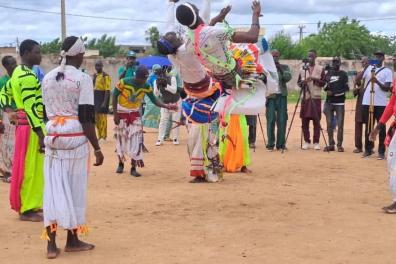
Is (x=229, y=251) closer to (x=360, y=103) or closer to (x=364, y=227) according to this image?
(x=364, y=227)

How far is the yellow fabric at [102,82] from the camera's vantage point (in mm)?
15742

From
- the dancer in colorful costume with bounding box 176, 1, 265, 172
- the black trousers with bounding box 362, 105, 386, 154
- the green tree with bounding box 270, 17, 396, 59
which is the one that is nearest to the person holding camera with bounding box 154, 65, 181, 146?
the dancer in colorful costume with bounding box 176, 1, 265, 172

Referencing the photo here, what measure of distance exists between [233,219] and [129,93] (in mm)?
3786

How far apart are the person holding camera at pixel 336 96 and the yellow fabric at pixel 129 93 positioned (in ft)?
16.3

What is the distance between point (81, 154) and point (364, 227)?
10.2 feet

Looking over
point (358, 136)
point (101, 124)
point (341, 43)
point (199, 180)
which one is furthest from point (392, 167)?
point (341, 43)

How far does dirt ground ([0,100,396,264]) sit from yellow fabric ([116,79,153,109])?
3.98 feet

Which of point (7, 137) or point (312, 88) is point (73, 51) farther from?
point (312, 88)

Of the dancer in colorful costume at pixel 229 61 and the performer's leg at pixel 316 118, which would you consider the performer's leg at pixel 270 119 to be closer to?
the performer's leg at pixel 316 118

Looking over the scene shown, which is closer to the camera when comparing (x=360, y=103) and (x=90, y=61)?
(x=360, y=103)

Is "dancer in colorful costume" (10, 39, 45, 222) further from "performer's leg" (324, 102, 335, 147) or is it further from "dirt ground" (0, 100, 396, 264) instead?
"performer's leg" (324, 102, 335, 147)

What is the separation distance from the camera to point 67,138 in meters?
5.71

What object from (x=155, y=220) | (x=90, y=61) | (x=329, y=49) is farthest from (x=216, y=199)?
(x=329, y=49)

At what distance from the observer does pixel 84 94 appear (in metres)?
5.64
